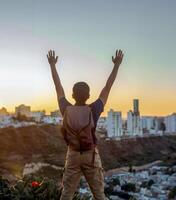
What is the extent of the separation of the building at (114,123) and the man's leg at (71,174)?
61.0 m

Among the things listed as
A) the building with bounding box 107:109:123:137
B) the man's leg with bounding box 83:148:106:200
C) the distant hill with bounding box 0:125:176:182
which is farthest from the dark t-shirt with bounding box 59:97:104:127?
the building with bounding box 107:109:123:137

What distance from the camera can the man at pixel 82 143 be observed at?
3.29 m

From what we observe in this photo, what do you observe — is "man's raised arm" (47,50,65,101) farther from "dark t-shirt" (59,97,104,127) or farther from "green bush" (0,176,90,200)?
"green bush" (0,176,90,200)

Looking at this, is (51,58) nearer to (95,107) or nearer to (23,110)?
(95,107)

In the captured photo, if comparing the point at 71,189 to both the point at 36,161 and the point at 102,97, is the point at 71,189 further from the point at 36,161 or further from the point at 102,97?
the point at 36,161

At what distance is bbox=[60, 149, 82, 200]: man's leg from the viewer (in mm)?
3318

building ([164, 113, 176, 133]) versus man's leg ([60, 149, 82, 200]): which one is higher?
building ([164, 113, 176, 133])

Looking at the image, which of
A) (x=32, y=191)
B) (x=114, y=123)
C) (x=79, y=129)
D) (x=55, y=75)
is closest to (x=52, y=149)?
(x=114, y=123)

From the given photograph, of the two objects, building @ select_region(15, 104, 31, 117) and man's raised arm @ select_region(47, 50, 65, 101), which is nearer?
man's raised arm @ select_region(47, 50, 65, 101)

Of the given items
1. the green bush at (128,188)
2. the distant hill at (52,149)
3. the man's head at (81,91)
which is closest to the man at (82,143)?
the man's head at (81,91)

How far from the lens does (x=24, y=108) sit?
81.2m

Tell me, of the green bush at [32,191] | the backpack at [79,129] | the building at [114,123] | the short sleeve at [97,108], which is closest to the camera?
the backpack at [79,129]

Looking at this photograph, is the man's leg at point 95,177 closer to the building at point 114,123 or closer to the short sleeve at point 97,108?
the short sleeve at point 97,108

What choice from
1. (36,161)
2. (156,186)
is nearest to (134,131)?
(36,161)
